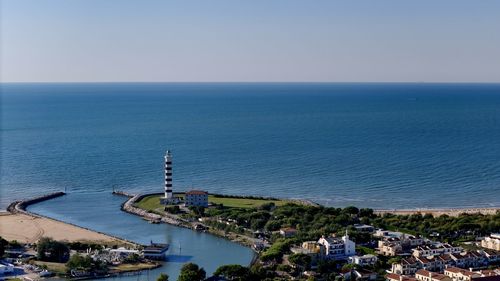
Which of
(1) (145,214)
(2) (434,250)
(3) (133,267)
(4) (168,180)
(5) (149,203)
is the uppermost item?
(4) (168,180)

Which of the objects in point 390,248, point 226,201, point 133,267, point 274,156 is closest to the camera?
point 133,267

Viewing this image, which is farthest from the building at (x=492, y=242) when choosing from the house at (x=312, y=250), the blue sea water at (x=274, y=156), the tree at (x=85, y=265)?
the tree at (x=85, y=265)

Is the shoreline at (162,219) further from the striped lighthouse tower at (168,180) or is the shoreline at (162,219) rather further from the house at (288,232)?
the striped lighthouse tower at (168,180)

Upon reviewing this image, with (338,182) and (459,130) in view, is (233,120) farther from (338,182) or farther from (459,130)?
(338,182)

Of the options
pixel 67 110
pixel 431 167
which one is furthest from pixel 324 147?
pixel 67 110

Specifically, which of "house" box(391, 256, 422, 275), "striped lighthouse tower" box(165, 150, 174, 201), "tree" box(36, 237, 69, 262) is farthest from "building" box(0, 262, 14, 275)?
"house" box(391, 256, 422, 275)

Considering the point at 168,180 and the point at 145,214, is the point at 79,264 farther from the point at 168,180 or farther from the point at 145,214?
the point at 168,180

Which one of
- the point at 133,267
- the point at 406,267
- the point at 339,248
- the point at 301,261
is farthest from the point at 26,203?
the point at 406,267
